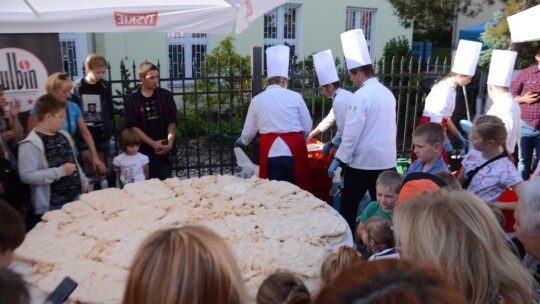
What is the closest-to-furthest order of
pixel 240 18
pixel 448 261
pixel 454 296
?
pixel 454 296, pixel 448 261, pixel 240 18

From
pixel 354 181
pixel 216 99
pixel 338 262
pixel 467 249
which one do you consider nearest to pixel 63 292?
pixel 338 262

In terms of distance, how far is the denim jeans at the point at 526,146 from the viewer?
5.46 metres

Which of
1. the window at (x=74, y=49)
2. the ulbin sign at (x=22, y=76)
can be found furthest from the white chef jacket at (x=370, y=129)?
the window at (x=74, y=49)

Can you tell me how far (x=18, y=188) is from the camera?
10.7 feet

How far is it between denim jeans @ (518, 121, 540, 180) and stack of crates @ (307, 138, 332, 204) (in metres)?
2.51

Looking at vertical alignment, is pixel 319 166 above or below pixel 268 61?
below

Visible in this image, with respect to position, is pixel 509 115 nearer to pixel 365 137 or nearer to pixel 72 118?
pixel 365 137

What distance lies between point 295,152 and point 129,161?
1.56 m

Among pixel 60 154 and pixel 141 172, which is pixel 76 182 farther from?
pixel 141 172

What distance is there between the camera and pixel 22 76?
4059 mm

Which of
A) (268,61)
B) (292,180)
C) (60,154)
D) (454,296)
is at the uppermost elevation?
(268,61)

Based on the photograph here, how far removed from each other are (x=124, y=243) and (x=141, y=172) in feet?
5.80

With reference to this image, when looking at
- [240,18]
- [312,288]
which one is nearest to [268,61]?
[240,18]

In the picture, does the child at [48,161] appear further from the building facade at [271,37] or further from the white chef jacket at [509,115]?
the building facade at [271,37]
